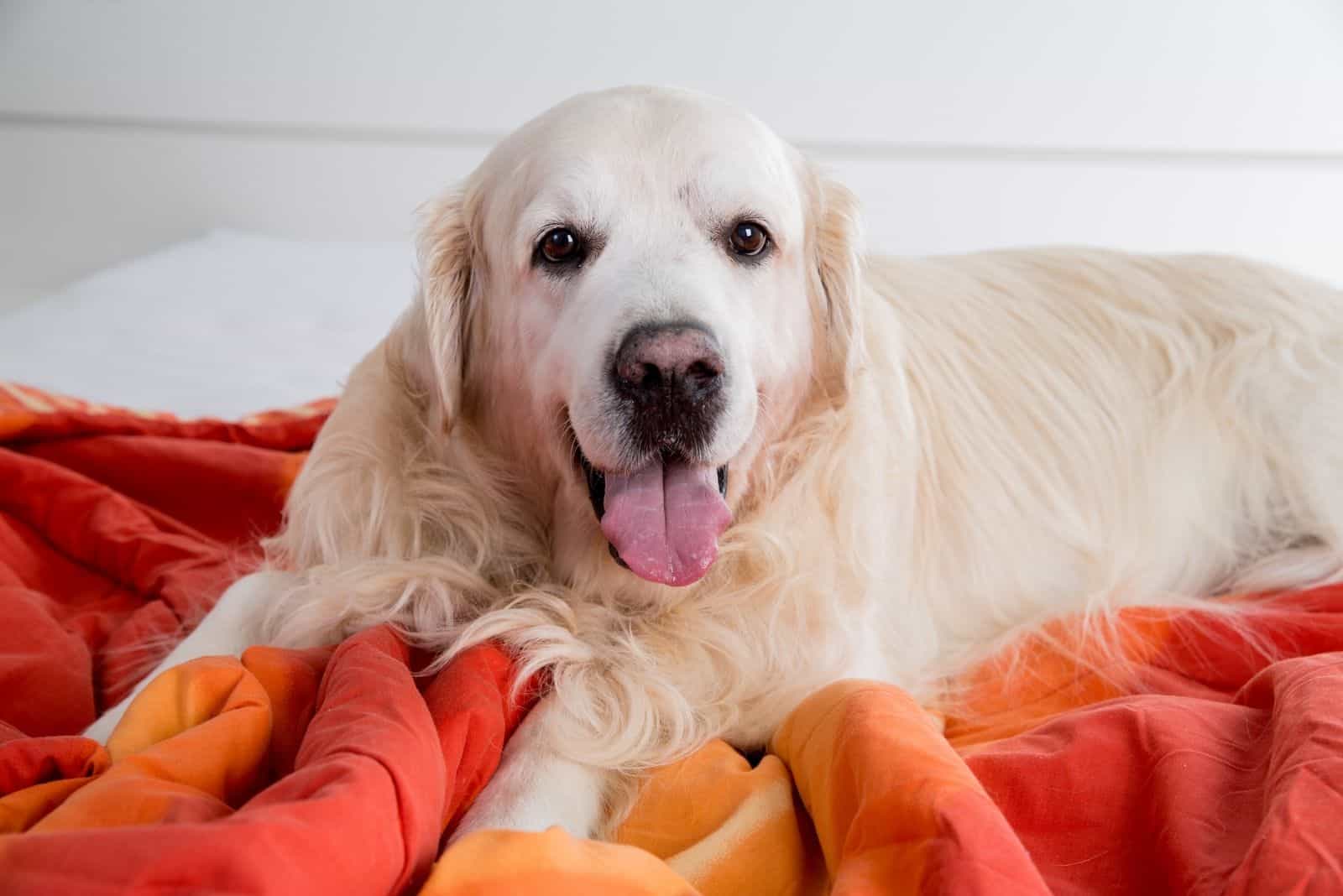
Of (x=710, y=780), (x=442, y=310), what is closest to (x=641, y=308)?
(x=442, y=310)

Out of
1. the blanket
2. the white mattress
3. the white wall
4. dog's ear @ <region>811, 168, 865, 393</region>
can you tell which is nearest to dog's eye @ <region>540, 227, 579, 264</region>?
dog's ear @ <region>811, 168, 865, 393</region>

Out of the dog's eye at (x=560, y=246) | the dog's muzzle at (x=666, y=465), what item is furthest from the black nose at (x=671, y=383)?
the dog's eye at (x=560, y=246)

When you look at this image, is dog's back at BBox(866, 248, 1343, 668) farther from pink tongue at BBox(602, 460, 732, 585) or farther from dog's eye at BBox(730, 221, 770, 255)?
pink tongue at BBox(602, 460, 732, 585)

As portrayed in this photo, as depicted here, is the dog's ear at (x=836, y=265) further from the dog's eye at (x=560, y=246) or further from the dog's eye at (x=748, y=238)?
the dog's eye at (x=560, y=246)

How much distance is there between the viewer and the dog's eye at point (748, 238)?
57.0 inches

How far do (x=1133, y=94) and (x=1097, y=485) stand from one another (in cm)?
264

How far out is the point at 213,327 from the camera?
121 inches

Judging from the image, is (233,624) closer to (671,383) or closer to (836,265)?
(671,383)

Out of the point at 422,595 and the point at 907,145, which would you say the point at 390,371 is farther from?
the point at 907,145

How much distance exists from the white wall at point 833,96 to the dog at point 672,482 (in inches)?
94.4

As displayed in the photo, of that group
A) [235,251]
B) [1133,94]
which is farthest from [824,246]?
[1133,94]

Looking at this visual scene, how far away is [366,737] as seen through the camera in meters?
0.97

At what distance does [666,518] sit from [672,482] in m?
0.04

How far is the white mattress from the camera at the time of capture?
2.63m
